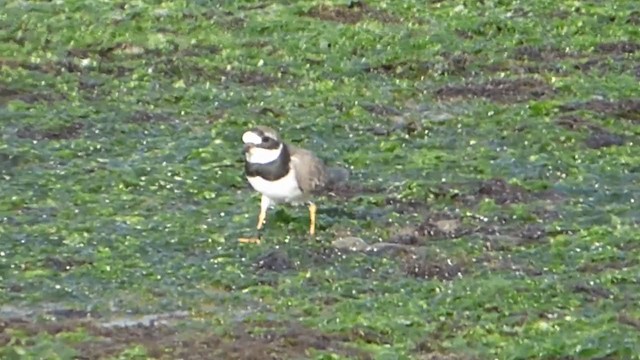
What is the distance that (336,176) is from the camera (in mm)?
12539

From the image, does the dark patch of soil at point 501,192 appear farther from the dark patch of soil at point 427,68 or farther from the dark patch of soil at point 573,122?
the dark patch of soil at point 427,68

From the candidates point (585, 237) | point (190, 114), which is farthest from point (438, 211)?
point (190, 114)

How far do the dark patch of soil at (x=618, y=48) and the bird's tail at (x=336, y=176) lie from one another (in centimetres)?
618

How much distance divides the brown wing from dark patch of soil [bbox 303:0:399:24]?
757 cm

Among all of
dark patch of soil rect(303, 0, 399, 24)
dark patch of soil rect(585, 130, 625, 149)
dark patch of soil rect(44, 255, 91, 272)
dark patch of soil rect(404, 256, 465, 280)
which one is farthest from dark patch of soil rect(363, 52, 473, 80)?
dark patch of soil rect(44, 255, 91, 272)

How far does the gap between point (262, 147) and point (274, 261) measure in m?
1.33

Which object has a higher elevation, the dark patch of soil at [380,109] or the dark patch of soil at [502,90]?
the dark patch of soil at [380,109]

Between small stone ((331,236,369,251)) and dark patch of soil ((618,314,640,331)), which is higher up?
dark patch of soil ((618,314,640,331))

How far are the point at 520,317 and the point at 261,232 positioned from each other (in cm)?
254

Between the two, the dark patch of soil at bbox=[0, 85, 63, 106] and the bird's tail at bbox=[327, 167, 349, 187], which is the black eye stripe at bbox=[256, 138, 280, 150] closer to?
the bird's tail at bbox=[327, 167, 349, 187]

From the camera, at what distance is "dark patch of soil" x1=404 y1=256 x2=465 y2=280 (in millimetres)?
10375

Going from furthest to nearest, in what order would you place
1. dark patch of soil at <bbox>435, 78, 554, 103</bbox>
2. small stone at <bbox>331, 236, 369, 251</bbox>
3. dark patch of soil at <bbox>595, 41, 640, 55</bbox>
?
dark patch of soil at <bbox>595, 41, 640, 55</bbox>
dark patch of soil at <bbox>435, 78, 554, 103</bbox>
small stone at <bbox>331, 236, 369, 251</bbox>

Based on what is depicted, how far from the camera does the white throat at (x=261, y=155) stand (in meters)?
11.7

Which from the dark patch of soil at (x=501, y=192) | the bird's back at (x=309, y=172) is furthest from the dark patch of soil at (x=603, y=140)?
the bird's back at (x=309, y=172)
